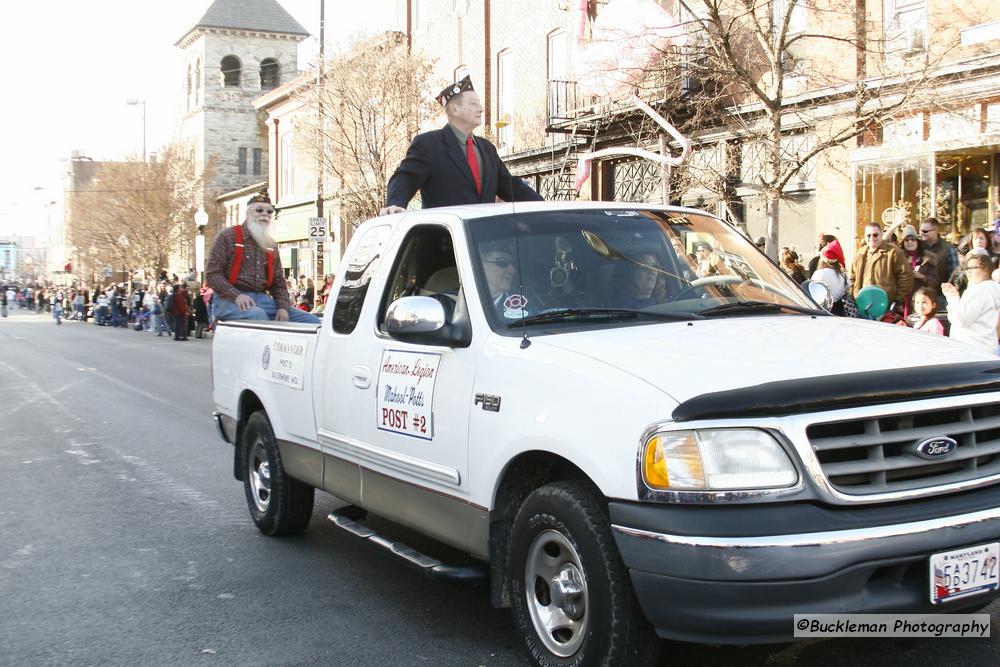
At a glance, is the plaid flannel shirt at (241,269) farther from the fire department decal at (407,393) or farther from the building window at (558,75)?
the building window at (558,75)

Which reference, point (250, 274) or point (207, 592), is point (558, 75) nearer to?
point (250, 274)

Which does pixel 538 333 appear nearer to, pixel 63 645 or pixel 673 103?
pixel 63 645

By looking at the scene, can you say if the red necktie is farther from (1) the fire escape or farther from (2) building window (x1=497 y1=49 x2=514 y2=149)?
(2) building window (x1=497 y1=49 x2=514 y2=149)

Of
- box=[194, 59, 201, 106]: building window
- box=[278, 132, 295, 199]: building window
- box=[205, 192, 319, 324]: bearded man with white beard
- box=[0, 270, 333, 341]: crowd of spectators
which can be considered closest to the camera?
box=[205, 192, 319, 324]: bearded man with white beard

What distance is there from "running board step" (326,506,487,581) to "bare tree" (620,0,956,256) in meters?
11.1

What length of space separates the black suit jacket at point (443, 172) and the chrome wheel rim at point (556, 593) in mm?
3085

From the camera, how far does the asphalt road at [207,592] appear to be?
4254 millimetres

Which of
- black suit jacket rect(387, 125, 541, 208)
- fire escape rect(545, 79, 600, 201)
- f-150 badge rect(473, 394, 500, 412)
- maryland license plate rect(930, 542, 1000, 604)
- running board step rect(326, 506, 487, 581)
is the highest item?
fire escape rect(545, 79, 600, 201)

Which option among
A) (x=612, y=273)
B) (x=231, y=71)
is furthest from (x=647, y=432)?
(x=231, y=71)

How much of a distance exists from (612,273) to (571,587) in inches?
57.3

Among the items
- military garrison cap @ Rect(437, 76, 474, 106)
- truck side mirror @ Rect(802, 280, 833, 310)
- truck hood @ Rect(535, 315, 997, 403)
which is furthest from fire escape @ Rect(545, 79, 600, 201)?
truck hood @ Rect(535, 315, 997, 403)

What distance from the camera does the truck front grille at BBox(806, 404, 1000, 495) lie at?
3232 millimetres

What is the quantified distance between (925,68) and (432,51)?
2215 cm

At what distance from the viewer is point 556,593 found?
3676 millimetres
